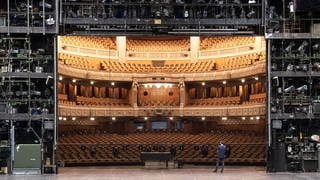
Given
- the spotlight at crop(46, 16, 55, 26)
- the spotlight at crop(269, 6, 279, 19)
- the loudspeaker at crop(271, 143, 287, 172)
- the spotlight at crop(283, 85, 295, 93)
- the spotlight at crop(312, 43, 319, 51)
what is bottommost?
the loudspeaker at crop(271, 143, 287, 172)

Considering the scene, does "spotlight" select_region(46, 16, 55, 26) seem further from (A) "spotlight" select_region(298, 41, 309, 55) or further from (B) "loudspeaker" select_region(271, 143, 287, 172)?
(B) "loudspeaker" select_region(271, 143, 287, 172)

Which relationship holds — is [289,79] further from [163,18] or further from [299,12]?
[163,18]

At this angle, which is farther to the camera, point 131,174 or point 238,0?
point 238,0

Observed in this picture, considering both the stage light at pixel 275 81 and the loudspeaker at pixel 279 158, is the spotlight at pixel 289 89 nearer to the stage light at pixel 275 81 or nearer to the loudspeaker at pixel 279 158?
the stage light at pixel 275 81

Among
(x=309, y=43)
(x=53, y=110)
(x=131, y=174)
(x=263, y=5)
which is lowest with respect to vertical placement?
(x=131, y=174)

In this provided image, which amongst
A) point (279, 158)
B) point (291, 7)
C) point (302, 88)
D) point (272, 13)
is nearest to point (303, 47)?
point (302, 88)

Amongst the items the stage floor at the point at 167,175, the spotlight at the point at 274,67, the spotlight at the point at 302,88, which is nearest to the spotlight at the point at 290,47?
the spotlight at the point at 274,67

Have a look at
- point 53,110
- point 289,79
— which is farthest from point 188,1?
point 53,110

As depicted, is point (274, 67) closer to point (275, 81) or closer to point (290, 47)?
point (275, 81)

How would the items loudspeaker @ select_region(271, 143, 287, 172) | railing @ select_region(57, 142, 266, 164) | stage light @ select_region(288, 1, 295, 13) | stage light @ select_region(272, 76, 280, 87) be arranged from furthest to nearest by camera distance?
railing @ select_region(57, 142, 266, 164), stage light @ select_region(272, 76, 280, 87), loudspeaker @ select_region(271, 143, 287, 172), stage light @ select_region(288, 1, 295, 13)

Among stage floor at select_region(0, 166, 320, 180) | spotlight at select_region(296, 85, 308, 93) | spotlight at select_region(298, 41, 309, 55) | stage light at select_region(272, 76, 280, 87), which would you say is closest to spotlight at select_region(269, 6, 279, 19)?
spotlight at select_region(298, 41, 309, 55)

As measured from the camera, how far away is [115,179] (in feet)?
100

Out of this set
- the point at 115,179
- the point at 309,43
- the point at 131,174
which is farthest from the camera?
the point at 309,43

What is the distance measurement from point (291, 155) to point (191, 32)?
888 centimetres
